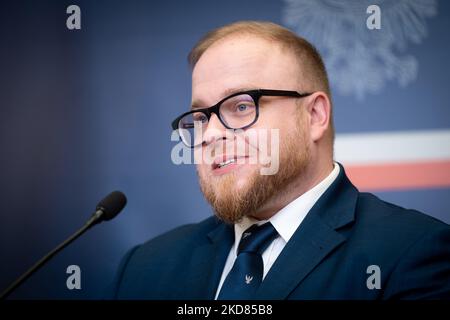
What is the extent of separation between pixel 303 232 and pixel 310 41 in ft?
2.06

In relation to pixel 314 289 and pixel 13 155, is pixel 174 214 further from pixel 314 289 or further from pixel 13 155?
pixel 314 289

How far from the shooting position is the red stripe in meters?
1.60

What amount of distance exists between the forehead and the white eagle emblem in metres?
0.22

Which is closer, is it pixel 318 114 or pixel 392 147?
pixel 318 114

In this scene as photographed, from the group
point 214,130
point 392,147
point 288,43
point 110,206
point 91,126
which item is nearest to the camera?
point 110,206

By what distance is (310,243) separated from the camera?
1.35 meters

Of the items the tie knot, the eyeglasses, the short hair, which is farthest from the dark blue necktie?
the short hair

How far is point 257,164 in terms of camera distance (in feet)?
4.72

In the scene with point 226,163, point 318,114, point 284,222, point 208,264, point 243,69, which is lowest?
point 208,264

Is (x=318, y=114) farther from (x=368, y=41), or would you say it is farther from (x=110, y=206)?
(x=110, y=206)

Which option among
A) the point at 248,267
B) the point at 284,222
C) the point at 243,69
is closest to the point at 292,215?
the point at 284,222

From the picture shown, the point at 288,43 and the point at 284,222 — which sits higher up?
the point at 288,43

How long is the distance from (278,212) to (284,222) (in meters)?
0.05

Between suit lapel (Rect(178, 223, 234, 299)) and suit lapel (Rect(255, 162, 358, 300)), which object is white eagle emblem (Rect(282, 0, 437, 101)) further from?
suit lapel (Rect(178, 223, 234, 299))
